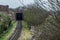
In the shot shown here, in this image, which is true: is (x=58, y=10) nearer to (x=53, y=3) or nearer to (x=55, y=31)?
(x=53, y=3)

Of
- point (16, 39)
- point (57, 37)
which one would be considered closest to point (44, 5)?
point (57, 37)

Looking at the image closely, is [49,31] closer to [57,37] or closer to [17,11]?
[57,37]

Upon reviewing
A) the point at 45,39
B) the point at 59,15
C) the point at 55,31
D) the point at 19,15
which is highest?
the point at 59,15

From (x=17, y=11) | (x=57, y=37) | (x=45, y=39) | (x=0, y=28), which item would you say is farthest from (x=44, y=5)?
(x=17, y=11)

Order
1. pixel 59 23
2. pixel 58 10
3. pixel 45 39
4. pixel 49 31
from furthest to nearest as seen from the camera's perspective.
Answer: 1. pixel 45 39
2. pixel 49 31
3. pixel 59 23
4. pixel 58 10

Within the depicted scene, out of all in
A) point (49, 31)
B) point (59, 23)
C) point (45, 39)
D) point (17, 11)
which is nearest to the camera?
point (59, 23)

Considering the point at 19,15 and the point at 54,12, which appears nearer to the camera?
the point at 54,12

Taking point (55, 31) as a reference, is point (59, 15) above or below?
above

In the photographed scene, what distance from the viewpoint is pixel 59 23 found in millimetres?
6035

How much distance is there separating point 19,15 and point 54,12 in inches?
2106

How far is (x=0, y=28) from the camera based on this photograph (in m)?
25.6

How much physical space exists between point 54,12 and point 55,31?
0.93 m

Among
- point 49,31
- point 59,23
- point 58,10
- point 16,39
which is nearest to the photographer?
point 58,10

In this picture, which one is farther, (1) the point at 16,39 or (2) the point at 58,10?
(1) the point at 16,39
